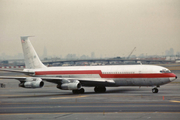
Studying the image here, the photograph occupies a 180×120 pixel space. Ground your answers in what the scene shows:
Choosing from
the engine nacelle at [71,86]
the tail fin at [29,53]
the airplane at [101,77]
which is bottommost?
the engine nacelle at [71,86]

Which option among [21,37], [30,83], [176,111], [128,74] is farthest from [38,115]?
[21,37]

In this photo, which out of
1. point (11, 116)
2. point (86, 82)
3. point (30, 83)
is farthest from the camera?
point (86, 82)

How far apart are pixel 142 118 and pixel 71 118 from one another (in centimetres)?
540

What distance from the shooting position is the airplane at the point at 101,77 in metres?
45.5

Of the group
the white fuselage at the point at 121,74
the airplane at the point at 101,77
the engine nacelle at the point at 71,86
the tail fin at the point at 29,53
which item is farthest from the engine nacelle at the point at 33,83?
the tail fin at the point at 29,53

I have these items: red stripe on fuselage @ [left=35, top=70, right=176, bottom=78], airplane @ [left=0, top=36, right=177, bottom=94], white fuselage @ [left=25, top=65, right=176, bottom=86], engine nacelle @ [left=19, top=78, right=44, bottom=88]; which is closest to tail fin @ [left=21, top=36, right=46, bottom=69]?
airplane @ [left=0, top=36, right=177, bottom=94]

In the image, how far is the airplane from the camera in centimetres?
4550

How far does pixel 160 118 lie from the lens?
72.5 ft

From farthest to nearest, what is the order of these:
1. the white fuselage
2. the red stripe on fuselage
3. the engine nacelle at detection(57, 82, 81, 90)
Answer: the engine nacelle at detection(57, 82, 81, 90) → the white fuselage → the red stripe on fuselage

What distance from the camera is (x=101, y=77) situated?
164ft

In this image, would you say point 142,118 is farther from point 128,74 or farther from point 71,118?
point 128,74

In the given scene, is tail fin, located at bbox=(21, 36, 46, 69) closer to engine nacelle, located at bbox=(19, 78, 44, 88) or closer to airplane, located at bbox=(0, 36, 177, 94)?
airplane, located at bbox=(0, 36, 177, 94)

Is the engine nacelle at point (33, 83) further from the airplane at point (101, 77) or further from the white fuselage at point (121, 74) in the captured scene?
the white fuselage at point (121, 74)

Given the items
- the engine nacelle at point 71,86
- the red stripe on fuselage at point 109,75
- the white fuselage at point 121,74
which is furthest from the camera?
the engine nacelle at point 71,86
